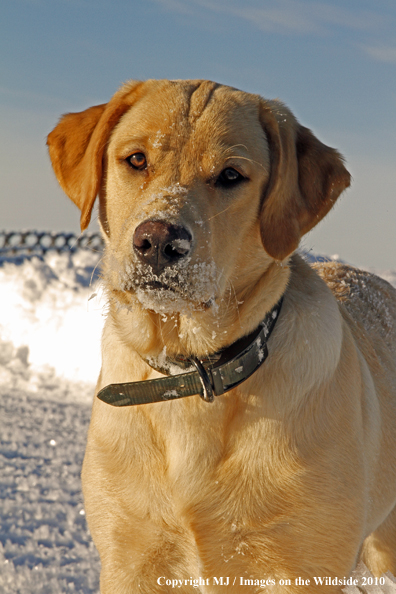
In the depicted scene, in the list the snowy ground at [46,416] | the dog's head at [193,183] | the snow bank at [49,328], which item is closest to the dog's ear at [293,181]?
the dog's head at [193,183]

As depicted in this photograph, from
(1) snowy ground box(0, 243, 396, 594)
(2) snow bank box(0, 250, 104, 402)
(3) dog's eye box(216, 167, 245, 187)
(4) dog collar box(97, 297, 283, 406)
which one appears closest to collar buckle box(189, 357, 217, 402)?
(4) dog collar box(97, 297, 283, 406)

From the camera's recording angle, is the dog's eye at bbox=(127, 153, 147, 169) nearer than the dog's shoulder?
Yes

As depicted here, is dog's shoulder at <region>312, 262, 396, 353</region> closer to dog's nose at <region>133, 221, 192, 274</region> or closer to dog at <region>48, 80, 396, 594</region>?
dog at <region>48, 80, 396, 594</region>

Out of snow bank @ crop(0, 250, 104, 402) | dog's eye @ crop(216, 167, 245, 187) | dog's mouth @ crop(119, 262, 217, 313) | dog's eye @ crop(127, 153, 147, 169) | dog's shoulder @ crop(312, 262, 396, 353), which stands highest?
dog's eye @ crop(216, 167, 245, 187)

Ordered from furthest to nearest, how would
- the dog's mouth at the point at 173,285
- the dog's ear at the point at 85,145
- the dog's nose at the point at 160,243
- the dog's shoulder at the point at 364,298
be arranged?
the dog's shoulder at the point at 364,298 < the dog's ear at the point at 85,145 < the dog's mouth at the point at 173,285 < the dog's nose at the point at 160,243

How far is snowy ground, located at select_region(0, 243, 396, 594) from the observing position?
401 cm

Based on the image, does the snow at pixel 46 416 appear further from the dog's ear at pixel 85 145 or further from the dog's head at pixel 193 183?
the dog's head at pixel 193 183

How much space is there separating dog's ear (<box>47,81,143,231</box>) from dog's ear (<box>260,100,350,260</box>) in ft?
2.40

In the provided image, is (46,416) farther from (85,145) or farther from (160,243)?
(160,243)

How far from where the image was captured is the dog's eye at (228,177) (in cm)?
261

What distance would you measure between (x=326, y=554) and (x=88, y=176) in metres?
2.09

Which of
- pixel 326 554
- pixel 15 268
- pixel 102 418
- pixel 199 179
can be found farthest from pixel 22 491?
pixel 15 268

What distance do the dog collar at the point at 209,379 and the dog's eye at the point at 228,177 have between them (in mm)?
611

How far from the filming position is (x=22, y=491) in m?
4.97
